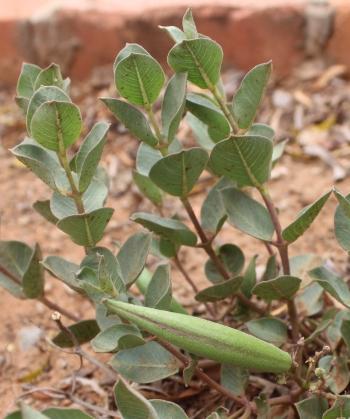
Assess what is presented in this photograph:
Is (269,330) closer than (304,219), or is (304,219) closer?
(304,219)

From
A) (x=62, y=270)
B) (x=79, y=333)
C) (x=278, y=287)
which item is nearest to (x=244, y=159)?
(x=278, y=287)

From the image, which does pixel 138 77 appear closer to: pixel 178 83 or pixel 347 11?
pixel 178 83

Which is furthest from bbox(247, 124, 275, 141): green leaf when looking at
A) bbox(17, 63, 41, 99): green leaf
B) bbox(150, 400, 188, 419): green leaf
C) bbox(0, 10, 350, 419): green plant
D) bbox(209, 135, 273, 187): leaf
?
bbox(150, 400, 188, 419): green leaf

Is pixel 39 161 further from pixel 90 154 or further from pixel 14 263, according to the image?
pixel 14 263

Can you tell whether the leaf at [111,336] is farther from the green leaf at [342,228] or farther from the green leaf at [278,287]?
the green leaf at [342,228]

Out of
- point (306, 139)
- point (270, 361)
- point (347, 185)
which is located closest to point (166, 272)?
point (270, 361)

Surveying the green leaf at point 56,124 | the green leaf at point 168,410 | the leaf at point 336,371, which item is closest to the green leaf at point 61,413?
the green leaf at point 168,410
